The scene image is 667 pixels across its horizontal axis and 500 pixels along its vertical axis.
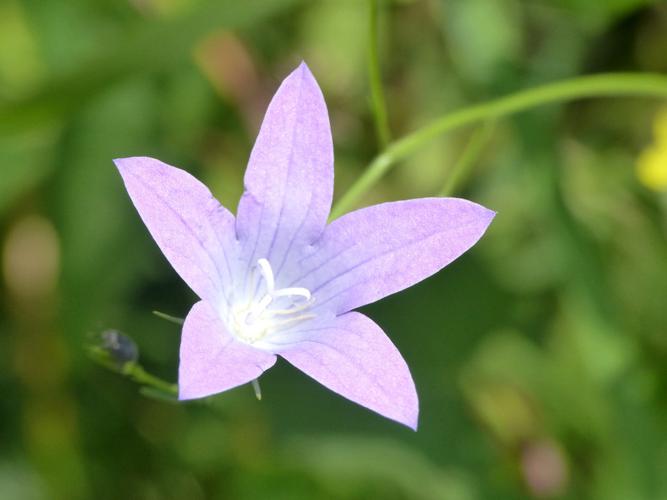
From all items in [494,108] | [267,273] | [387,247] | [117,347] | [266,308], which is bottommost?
[117,347]

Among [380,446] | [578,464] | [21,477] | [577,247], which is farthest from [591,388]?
[21,477]

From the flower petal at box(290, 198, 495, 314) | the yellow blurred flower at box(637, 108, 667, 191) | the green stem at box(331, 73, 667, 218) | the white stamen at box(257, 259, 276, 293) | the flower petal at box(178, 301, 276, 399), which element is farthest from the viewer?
the yellow blurred flower at box(637, 108, 667, 191)

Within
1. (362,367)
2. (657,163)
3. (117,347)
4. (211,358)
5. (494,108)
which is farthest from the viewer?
(657,163)

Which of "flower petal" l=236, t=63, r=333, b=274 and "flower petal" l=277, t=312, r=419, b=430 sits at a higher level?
"flower petal" l=236, t=63, r=333, b=274

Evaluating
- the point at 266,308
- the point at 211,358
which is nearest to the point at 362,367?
the point at 211,358

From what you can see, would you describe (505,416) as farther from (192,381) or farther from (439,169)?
(192,381)

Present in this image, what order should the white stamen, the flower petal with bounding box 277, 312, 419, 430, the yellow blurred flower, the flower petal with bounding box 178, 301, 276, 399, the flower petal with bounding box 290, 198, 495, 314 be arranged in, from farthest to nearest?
the yellow blurred flower → the white stamen → the flower petal with bounding box 290, 198, 495, 314 → the flower petal with bounding box 277, 312, 419, 430 → the flower petal with bounding box 178, 301, 276, 399

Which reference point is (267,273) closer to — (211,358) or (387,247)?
(387,247)

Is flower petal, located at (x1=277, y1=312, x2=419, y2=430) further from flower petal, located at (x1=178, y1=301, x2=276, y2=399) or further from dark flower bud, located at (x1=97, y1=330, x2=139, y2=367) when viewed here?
dark flower bud, located at (x1=97, y1=330, x2=139, y2=367)

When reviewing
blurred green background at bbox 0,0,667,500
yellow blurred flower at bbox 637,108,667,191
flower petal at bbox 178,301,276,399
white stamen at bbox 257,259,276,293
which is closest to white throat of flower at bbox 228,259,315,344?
white stamen at bbox 257,259,276,293
